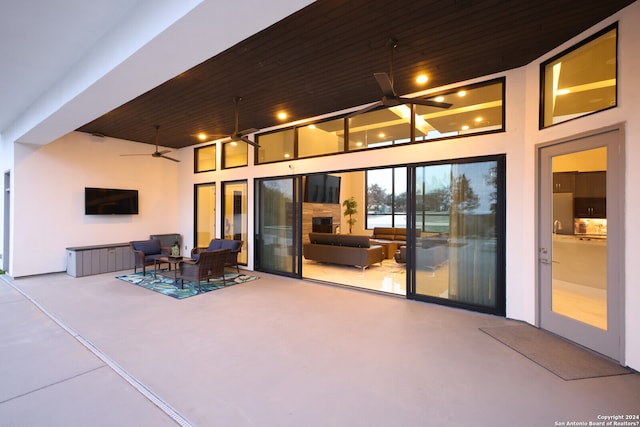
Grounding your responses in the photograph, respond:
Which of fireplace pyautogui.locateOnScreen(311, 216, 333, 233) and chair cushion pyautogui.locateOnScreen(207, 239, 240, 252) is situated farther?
fireplace pyautogui.locateOnScreen(311, 216, 333, 233)

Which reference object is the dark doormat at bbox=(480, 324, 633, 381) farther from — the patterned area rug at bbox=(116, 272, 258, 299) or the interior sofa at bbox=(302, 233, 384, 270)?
the patterned area rug at bbox=(116, 272, 258, 299)

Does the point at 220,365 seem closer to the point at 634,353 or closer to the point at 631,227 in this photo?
the point at 634,353

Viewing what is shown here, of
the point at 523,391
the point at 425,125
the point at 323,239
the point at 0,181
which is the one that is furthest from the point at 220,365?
the point at 0,181

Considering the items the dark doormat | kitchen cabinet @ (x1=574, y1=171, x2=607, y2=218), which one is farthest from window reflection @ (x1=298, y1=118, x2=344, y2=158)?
the dark doormat

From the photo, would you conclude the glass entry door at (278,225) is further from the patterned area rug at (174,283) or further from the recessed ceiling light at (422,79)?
the recessed ceiling light at (422,79)

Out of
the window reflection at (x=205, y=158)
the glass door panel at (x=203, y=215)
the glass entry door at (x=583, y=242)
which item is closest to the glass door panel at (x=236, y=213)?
the glass door panel at (x=203, y=215)

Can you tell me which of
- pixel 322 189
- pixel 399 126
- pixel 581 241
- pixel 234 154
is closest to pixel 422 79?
pixel 399 126

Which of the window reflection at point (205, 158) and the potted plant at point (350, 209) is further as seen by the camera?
the potted plant at point (350, 209)

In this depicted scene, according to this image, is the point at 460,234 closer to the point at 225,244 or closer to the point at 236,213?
the point at 225,244

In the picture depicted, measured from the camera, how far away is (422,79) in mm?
4355

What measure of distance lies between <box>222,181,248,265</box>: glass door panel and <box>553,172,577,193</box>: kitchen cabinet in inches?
240

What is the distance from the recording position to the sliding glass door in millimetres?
4184

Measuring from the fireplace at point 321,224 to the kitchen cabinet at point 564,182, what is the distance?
6901mm

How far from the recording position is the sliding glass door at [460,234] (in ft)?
13.7
